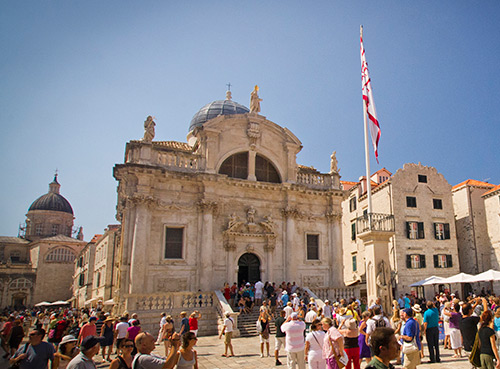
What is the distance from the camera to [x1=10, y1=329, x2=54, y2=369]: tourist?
6367 millimetres

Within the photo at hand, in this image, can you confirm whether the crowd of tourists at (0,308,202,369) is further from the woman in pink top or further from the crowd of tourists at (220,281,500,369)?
the woman in pink top

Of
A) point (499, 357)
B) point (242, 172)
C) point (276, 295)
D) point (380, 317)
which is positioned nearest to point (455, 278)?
point (276, 295)

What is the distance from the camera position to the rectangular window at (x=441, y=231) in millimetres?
32938

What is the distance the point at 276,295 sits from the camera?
69.6ft

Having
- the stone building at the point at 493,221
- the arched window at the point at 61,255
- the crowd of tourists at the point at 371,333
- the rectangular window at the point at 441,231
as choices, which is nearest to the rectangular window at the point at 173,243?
the crowd of tourists at the point at 371,333

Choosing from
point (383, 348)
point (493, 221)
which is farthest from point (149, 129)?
point (493, 221)

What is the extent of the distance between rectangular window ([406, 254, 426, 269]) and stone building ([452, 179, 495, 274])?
5.39m

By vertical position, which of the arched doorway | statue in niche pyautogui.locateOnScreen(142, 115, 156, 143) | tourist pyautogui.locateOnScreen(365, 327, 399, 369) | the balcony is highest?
statue in niche pyautogui.locateOnScreen(142, 115, 156, 143)

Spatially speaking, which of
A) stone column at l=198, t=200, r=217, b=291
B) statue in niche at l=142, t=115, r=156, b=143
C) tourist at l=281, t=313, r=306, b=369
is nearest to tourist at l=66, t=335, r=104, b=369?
tourist at l=281, t=313, r=306, b=369

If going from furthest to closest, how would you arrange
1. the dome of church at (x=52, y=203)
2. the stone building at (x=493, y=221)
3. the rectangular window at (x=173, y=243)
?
the dome of church at (x=52, y=203), the stone building at (x=493, y=221), the rectangular window at (x=173, y=243)

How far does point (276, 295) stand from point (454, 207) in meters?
24.1

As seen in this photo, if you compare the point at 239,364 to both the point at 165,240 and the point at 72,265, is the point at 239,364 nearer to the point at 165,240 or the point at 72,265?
the point at 165,240

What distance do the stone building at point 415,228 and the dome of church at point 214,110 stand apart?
13848mm

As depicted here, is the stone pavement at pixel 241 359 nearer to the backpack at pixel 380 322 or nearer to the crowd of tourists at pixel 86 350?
the crowd of tourists at pixel 86 350
